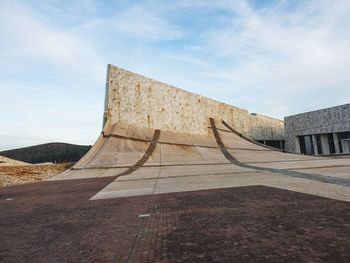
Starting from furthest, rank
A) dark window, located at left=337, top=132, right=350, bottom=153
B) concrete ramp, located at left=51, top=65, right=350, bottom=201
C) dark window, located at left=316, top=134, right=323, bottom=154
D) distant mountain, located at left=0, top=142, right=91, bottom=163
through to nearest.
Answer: distant mountain, located at left=0, top=142, right=91, bottom=163
dark window, located at left=316, top=134, right=323, bottom=154
dark window, located at left=337, top=132, right=350, bottom=153
concrete ramp, located at left=51, top=65, right=350, bottom=201

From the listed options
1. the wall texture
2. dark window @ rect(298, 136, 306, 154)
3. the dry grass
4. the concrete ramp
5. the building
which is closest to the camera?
the dry grass

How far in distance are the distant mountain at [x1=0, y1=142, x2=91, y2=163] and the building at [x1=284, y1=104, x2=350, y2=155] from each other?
4565 cm

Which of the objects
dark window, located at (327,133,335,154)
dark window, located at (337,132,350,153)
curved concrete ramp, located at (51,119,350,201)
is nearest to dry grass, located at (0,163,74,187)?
curved concrete ramp, located at (51,119,350,201)

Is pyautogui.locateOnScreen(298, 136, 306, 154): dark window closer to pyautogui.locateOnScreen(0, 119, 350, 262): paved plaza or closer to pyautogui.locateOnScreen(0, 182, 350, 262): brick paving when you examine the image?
pyautogui.locateOnScreen(0, 119, 350, 262): paved plaza

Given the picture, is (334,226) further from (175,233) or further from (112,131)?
(112,131)

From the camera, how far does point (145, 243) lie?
4180 mm

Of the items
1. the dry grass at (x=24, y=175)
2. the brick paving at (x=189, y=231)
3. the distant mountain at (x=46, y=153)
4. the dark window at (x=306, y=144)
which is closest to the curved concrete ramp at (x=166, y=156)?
the dry grass at (x=24, y=175)

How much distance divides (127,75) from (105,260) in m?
30.9

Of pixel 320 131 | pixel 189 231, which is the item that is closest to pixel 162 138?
pixel 189 231

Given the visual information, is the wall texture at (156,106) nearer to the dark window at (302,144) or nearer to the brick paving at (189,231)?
the dark window at (302,144)

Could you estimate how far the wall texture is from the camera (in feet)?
104

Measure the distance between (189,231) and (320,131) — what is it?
4979 centimetres

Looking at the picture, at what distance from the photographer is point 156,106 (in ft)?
116

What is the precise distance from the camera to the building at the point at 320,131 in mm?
44250
